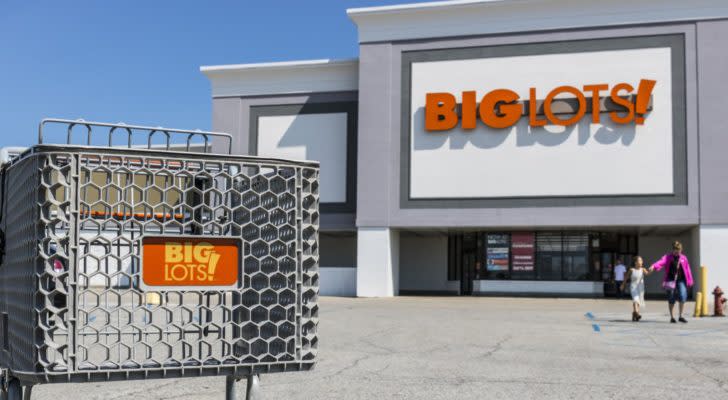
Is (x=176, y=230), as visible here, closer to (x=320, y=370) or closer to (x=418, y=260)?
(x=320, y=370)

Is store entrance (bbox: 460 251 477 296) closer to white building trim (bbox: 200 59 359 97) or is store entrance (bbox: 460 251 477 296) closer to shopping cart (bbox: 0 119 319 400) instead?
white building trim (bbox: 200 59 359 97)

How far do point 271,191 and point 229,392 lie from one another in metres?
1.25

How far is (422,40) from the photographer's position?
33375 mm

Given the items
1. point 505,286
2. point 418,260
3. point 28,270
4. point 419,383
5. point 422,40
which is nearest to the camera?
point 28,270

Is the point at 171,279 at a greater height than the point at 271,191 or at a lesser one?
lesser

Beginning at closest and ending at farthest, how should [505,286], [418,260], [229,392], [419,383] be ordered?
[229,392] → [419,383] → [505,286] → [418,260]

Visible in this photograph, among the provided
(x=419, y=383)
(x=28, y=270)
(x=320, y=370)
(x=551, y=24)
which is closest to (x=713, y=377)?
(x=419, y=383)

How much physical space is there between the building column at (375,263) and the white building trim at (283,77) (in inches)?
268

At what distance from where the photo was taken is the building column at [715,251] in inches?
1192

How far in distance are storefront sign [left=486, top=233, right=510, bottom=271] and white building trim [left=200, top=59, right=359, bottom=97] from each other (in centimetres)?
894

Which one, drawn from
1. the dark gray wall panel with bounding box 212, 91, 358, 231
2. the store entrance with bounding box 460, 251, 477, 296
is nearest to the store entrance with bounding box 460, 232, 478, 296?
the store entrance with bounding box 460, 251, 477, 296

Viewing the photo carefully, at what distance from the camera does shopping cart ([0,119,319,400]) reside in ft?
13.0

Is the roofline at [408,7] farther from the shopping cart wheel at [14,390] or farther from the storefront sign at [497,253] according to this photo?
the shopping cart wheel at [14,390]

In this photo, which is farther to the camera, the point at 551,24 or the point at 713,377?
the point at 551,24
